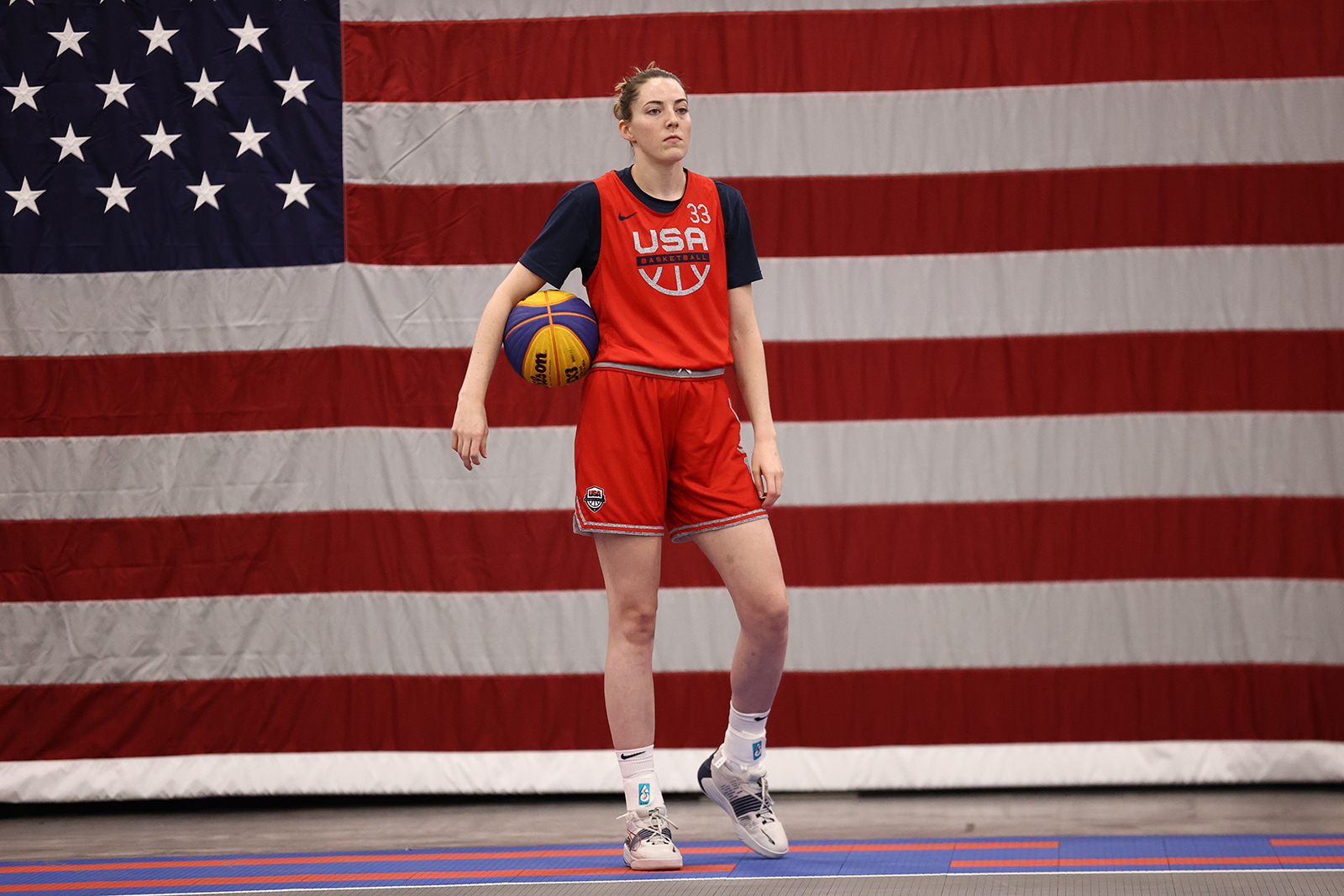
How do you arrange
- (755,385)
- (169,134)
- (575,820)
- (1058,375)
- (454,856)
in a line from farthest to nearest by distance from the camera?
(169,134)
(1058,375)
(575,820)
(454,856)
(755,385)

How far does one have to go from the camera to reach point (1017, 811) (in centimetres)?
295

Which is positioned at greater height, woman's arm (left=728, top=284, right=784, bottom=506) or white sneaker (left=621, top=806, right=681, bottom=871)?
woman's arm (left=728, top=284, right=784, bottom=506)

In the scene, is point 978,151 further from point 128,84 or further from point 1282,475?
point 128,84

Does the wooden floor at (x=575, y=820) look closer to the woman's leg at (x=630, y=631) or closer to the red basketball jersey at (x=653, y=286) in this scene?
the woman's leg at (x=630, y=631)

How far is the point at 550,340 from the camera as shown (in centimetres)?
224

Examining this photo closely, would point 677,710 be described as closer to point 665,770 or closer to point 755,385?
point 665,770

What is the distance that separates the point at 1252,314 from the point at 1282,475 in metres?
0.41

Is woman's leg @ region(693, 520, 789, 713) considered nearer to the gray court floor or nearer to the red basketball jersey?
the red basketball jersey

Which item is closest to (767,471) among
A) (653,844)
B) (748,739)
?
(748,739)

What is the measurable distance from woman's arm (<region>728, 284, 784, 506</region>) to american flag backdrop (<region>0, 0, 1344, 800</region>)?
77 centimetres

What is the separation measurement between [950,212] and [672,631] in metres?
1.28

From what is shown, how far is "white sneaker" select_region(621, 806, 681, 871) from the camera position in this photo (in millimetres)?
2266

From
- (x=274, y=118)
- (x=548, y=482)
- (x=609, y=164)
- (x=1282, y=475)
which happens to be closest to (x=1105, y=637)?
(x=1282, y=475)

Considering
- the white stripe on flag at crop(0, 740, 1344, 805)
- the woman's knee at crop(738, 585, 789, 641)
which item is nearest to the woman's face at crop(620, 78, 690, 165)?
the woman's knee at crop(738, 585, 789, 641)
